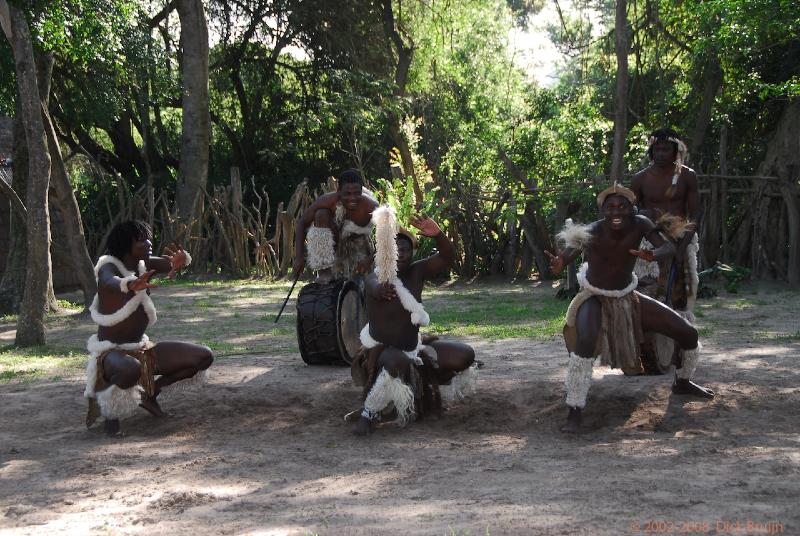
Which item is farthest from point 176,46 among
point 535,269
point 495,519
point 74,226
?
point 495,519

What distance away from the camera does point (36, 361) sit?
801 centimetres

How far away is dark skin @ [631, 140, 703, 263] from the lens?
648cm

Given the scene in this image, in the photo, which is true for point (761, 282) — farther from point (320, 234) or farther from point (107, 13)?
point (107, 13)

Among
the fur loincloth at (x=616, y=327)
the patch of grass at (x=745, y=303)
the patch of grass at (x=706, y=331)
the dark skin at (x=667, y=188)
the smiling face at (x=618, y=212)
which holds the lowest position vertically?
the patch of grass at (x=706, y=331)

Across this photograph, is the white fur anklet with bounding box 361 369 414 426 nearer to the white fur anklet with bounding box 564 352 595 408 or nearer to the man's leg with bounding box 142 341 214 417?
the white fur anklet with bounding box 564 352 595 408

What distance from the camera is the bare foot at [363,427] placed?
534cm

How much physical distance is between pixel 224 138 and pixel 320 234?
1591 cm

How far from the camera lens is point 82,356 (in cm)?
827

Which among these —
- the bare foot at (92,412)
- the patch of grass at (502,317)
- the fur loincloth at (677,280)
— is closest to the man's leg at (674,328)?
the fur loincloth at (677,280)

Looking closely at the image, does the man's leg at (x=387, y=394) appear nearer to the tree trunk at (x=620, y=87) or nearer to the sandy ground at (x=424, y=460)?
the sandy ground at (x=424, y=460)

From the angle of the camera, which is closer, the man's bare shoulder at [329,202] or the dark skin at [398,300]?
the dark skin at [398,300]

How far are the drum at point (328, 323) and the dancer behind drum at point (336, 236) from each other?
25 cm

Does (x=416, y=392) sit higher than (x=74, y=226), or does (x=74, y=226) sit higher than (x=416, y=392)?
(x=74, y=226)

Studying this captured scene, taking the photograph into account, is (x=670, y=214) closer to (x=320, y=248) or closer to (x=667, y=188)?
(x=667, y=188)
